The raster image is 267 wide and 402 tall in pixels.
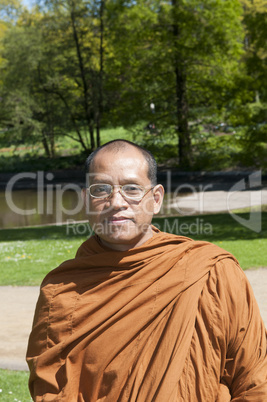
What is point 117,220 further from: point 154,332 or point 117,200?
point 154,332

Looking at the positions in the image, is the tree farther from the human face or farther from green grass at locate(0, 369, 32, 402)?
the human face

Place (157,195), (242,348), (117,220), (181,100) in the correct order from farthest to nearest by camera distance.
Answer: (181,100) → (157,195) → (117,220) → (242,348)

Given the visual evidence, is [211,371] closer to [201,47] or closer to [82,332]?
[82,332]

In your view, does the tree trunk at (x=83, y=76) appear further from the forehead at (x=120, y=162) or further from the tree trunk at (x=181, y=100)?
the forehead at (x=120, y=162)

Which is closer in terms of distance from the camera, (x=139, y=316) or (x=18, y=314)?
(x=139, y=316)

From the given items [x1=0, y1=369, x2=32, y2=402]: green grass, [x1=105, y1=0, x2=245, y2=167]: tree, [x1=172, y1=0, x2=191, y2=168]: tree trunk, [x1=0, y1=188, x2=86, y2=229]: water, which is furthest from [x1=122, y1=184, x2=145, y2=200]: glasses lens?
[x1=172, y1=0, x2=191, y2=168]: tree trunk

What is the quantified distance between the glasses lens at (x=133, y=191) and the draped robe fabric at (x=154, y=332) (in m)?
0.21

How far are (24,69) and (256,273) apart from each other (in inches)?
1137

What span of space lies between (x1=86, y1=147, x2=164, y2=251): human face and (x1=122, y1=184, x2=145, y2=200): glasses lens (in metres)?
0.02

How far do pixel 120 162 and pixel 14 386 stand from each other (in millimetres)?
3985

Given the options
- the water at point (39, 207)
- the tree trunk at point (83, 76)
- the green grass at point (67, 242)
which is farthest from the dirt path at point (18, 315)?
the tree trunk at point (83, 76)

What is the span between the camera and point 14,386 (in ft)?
17.8

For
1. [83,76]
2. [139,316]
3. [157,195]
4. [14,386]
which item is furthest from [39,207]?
[139,316]

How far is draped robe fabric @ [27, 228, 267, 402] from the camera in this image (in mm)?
1936
